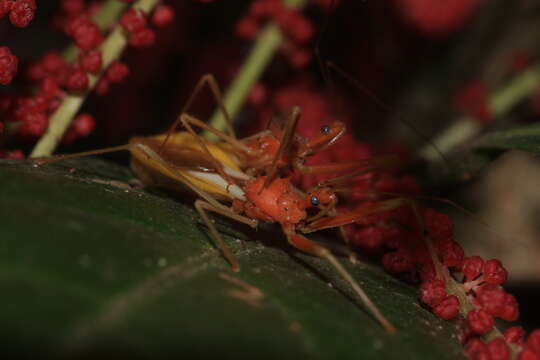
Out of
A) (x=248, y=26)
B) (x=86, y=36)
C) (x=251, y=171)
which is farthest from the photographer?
(x=248, y=26)

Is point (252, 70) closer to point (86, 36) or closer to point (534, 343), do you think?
point (86, 36)

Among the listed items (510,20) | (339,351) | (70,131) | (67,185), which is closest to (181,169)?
(70,131)

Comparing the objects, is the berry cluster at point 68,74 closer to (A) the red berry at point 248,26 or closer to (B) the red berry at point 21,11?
(B) the red berry at point 21,11

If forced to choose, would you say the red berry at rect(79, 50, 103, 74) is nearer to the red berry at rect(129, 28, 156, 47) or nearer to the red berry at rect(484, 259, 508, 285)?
the red berry at rect(129, 28, 156, 47)

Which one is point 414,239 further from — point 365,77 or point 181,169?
point 365,77

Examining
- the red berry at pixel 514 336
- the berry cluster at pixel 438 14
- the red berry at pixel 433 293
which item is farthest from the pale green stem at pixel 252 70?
the red berry at pixel 514 336

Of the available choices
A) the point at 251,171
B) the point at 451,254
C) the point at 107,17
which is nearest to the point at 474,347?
the point at 451,254
